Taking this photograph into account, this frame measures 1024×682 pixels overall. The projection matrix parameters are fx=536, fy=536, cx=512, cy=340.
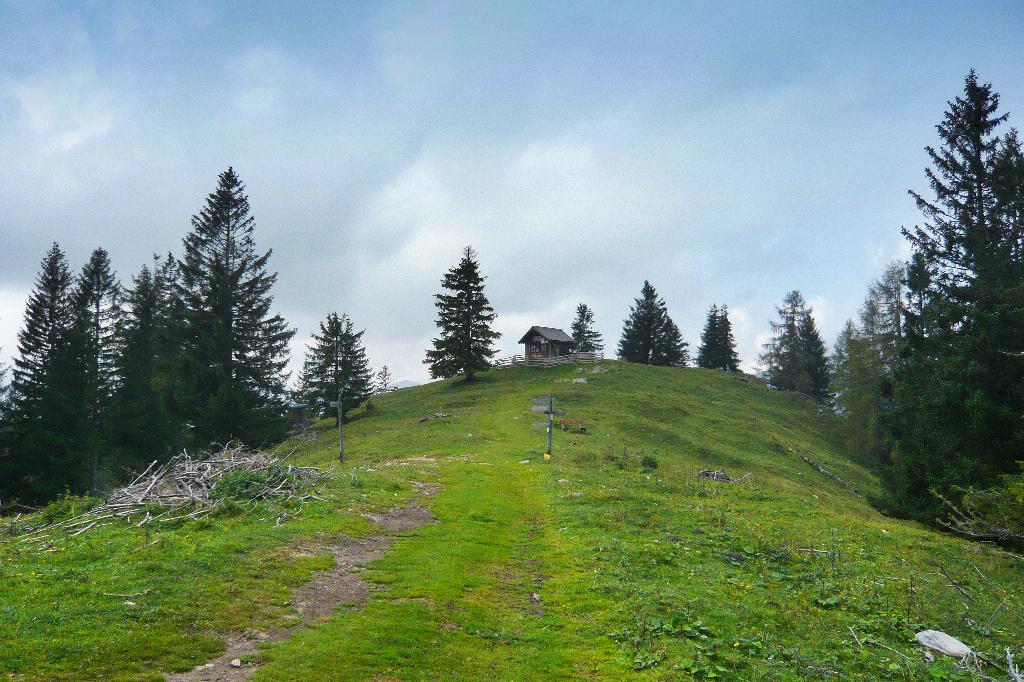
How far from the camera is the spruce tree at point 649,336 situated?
9231cm

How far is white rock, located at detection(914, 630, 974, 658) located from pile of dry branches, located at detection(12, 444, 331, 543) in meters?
15.1

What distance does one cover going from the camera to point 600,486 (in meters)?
24.2

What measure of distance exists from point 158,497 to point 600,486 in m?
16.8

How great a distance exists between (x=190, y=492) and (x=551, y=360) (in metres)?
59.8

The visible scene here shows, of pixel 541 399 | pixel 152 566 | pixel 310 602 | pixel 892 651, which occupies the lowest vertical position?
pixel 892 651

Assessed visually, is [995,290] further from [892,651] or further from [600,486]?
[892,651]

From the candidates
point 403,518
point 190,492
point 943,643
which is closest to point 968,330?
point 943,643

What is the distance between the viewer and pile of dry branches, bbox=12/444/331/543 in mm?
14027

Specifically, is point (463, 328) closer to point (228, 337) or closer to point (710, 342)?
point (228, 337)

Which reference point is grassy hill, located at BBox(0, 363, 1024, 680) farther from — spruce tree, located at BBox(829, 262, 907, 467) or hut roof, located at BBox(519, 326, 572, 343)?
hut roof, located at BBox(519, 326, 572, 343)

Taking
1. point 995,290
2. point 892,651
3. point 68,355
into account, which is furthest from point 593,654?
point 68,355

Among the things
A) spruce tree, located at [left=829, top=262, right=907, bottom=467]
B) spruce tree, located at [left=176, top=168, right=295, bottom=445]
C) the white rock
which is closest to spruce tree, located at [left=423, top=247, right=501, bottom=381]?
spruce tree, located at [left=176, top=168, right=295, bottom=445]

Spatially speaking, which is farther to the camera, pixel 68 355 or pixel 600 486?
pixel 68 355

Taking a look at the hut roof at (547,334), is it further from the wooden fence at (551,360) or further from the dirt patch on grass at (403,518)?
the dirt patch on grass at (403,518)
